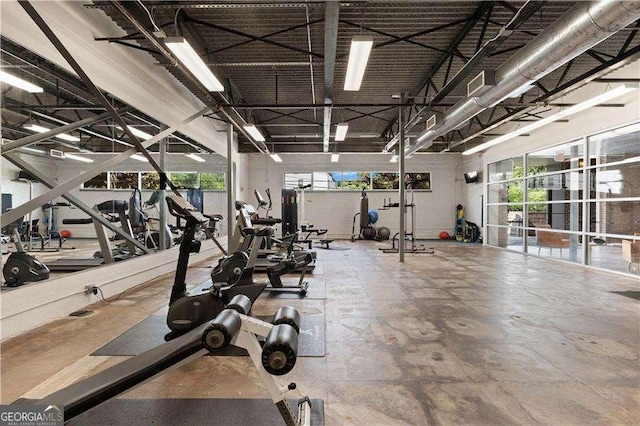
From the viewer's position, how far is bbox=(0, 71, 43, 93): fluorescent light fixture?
3329mm

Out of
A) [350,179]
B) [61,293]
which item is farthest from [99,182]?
[350,179]

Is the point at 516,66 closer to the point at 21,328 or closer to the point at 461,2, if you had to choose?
the point at 461,2

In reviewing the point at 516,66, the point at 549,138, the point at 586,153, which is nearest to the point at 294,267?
the point at 516,66

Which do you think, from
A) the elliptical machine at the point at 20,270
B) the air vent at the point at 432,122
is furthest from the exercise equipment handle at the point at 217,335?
the air vent at the point at 432,122

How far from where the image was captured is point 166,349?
62.7 inches

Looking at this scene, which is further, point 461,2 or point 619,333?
point 461,2

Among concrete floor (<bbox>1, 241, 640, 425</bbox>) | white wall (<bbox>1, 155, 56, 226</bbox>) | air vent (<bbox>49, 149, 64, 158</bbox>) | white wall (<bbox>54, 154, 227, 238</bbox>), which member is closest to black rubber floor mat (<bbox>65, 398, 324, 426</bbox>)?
concrete floor (<bbox>1, 241, 640, 425</bbox>)

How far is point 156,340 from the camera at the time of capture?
9.30ft

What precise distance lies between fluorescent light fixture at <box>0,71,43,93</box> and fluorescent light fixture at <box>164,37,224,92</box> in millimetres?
1653

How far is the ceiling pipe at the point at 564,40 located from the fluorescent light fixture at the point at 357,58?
1.96 metres

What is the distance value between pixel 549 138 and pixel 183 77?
28.3 ft

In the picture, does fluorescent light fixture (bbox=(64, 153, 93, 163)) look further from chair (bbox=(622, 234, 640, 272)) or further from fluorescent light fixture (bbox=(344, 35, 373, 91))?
chair (bbox=(622, 234, 640, 272))

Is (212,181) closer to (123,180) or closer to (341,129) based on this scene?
(123,180)

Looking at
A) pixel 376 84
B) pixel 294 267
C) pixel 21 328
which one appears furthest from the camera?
pixel 376 84
